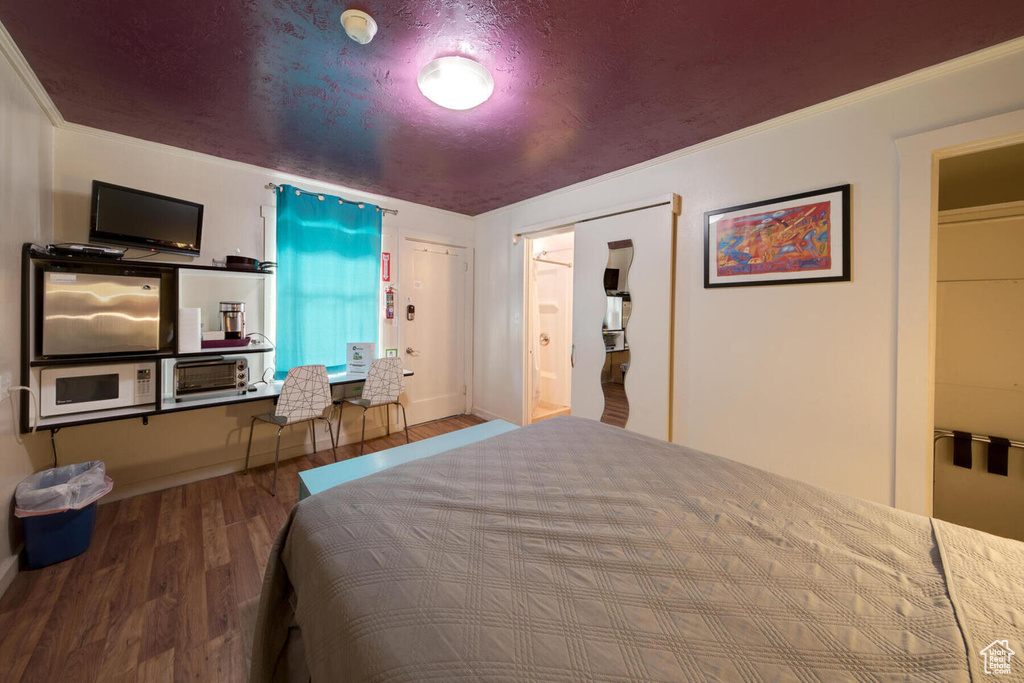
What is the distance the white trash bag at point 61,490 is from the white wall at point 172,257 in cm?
41

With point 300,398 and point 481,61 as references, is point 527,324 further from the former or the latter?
point 481,61

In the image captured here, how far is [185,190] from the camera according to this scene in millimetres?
2758

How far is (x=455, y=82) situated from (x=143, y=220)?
92.0 inches

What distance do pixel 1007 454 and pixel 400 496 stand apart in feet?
10.6

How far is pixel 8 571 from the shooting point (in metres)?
1.72

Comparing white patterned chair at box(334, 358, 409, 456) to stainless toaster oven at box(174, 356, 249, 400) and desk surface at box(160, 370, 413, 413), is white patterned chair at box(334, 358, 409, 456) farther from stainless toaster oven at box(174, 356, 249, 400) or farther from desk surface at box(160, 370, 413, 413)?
stainless toaster oven at box(174, 356, 249, 400)

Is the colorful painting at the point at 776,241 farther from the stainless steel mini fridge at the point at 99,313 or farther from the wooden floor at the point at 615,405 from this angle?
the stainless steel mini fridge at the point at 99,313

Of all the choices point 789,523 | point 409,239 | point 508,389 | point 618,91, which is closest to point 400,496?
point 789,523

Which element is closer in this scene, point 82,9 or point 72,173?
point 82,9

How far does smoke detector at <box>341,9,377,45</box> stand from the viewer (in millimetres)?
1458

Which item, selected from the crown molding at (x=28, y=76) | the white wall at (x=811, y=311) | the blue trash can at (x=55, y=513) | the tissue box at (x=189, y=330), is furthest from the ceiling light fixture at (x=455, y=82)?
the blue trash can at (x=55, y=513)

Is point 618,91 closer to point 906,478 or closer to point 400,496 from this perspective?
point 400,496

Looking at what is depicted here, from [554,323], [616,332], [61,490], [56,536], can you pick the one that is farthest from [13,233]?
[554,323]

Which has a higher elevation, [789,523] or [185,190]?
[185,190]
